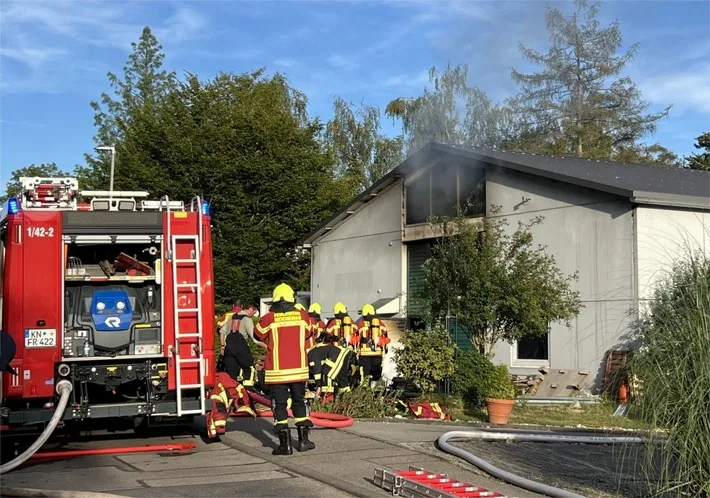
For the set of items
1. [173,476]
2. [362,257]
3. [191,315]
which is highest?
[362,257]

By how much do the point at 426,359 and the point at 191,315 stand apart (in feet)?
20.3

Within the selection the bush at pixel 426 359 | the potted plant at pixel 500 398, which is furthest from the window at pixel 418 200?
the potted plant at pixel 500 398

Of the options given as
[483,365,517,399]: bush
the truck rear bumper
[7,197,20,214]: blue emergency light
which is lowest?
[483,365,517,399]: bush

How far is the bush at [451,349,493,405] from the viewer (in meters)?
14.3

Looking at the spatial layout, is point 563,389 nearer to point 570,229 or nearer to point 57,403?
point 570,229

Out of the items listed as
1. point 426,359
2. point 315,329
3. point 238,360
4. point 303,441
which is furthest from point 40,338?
point 426,359

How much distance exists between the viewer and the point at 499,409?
12.7 metres

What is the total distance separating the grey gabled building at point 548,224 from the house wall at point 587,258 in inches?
0.9

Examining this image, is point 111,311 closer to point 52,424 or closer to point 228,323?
point 52,424

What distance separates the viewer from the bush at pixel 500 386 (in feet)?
42.4

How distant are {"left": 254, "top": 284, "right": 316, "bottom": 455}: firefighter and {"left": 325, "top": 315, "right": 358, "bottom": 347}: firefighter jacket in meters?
5.91

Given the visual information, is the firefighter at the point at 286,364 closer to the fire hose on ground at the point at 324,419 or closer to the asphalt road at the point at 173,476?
the asphalt road at the point at 173,476

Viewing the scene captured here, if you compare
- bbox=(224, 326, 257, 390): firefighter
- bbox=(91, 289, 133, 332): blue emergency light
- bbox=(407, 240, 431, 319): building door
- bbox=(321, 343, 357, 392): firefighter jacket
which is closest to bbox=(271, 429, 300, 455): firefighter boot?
bbox=(91, 289, 133, 332): blue emergency light

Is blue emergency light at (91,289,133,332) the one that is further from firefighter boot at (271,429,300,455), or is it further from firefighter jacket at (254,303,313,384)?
firefighter boot at (271,429,300,455)
